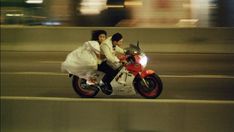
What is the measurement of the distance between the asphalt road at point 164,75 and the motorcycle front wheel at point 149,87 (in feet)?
0.69

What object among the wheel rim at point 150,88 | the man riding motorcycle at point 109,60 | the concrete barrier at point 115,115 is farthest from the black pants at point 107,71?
the concrete barrier at point 115,115

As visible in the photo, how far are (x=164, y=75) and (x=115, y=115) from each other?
23.1 ft

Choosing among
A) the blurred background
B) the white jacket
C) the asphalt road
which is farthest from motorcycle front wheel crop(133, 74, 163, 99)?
the blurred background

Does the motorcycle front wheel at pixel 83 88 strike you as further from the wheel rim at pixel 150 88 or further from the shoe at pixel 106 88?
the wheel rim at pixel 150 88

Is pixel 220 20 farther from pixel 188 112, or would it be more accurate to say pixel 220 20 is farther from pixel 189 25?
pixel 188 112

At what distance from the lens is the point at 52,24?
2320 centimetres

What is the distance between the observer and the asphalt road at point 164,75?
41.4 feet

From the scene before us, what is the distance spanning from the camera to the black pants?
10719 millimetres

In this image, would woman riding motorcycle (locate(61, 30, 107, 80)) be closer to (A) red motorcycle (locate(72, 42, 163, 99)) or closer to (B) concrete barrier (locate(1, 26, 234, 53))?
(A) red motorcycle (locate(72, 42, 163, 99))

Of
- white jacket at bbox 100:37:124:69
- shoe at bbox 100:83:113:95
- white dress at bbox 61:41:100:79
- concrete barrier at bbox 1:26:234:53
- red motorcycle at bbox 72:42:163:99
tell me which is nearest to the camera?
white jacket at bbox 100:37:124:69

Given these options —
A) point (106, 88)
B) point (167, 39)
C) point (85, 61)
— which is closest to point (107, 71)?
point (106, 88)

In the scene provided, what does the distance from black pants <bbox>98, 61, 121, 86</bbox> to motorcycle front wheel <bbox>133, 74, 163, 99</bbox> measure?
367 mm

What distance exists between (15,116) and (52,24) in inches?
580

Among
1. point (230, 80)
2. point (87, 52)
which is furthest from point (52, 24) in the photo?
point (87, 52)
